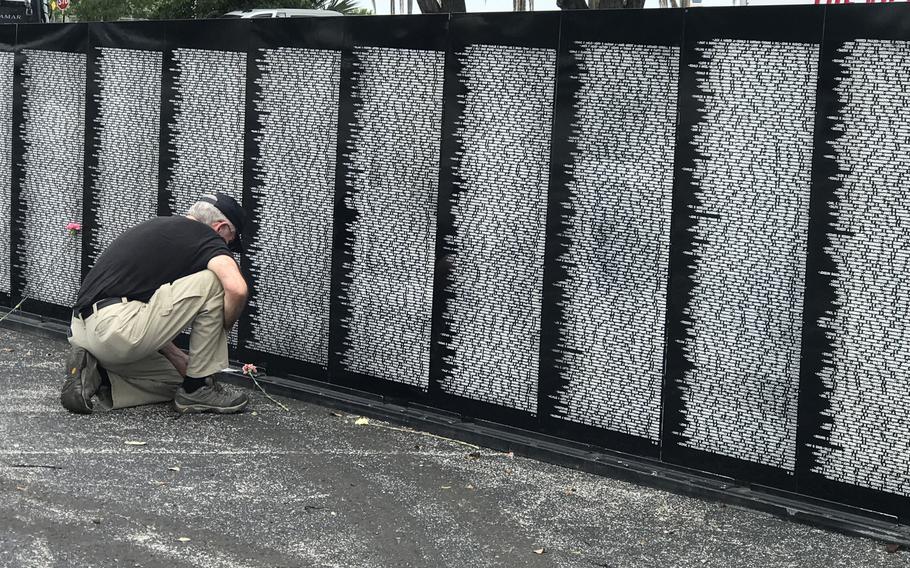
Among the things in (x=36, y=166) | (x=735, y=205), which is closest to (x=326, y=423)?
(x=735, y=205)

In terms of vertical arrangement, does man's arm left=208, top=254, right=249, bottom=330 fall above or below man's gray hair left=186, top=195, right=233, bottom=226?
below

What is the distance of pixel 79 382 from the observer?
6.86m

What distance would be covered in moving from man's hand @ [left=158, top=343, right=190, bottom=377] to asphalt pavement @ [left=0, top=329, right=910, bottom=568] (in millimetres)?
367

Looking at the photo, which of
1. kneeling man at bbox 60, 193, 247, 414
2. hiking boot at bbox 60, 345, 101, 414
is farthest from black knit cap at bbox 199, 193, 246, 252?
hiking boot at bbox 60, 345, 101, 414

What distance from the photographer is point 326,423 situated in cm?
689

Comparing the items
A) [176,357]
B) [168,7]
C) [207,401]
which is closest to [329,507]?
[207,401]

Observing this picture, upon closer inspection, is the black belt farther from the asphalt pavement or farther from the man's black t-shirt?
the asphalt pavement

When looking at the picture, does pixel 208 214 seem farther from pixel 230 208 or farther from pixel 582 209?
pixel 582 209

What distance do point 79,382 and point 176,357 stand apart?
550 mm

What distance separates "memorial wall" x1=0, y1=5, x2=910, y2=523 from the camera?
17.4ft

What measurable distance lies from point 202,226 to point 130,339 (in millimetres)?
719

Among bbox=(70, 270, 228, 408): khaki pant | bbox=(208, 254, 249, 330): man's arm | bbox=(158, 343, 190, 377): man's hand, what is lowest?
bbox=(158, 343, 190, 377): man's hand

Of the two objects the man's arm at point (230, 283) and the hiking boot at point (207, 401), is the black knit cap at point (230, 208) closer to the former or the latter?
the man's arm at point (230, 283)

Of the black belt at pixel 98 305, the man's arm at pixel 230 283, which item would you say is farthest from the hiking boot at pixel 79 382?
the man's arm at pixel 230 283
